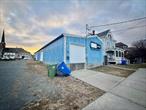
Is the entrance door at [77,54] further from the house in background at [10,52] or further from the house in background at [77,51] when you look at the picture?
the house in background at [10,52]

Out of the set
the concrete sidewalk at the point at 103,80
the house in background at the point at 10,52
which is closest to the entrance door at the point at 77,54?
the concrete sidewalk at the point at 103,80

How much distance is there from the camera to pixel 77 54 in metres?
14.4

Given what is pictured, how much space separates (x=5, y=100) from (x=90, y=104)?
11.6ft

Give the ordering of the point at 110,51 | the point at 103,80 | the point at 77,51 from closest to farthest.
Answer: the point at 103,80
the point at 77,51
the point at 110,51

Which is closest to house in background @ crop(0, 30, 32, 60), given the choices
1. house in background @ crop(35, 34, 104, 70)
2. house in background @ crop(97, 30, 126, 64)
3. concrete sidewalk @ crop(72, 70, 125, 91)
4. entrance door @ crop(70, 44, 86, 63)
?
house in background @ crop(97, 30, 126, 64)

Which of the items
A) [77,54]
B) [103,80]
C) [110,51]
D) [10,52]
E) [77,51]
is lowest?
[103,80]

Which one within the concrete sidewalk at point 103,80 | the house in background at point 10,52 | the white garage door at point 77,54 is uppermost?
the house in background at point 10,52

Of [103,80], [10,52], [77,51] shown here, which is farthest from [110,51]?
[10,52]

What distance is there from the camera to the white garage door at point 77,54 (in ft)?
45.2

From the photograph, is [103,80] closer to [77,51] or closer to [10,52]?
[77,51]

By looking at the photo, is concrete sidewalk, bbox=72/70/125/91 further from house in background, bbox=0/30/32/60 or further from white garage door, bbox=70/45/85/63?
house in background, bbox=0/30/32/60

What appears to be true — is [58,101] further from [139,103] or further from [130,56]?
[130,56]

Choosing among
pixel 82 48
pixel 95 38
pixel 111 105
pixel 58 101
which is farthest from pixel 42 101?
pixel 95 38

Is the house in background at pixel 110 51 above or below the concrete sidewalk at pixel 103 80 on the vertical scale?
above
